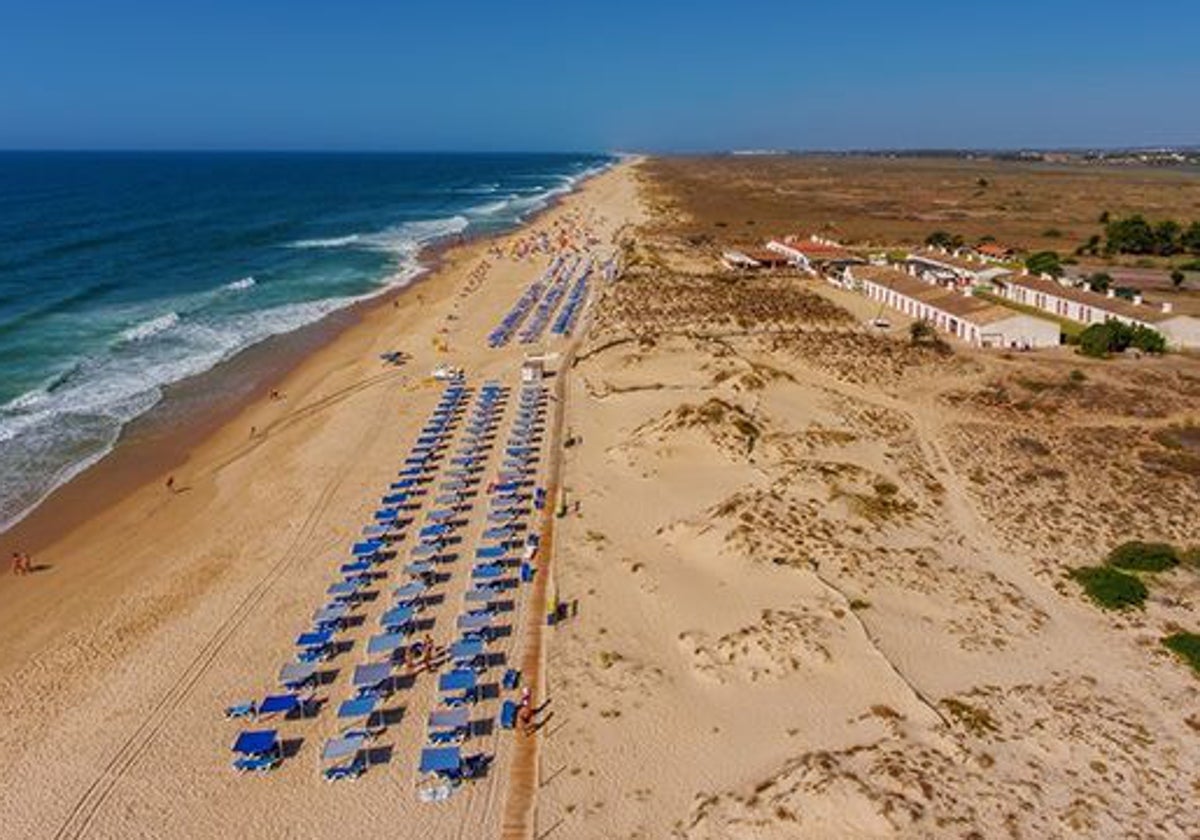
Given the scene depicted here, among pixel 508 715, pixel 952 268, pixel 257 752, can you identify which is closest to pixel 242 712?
pixel 257 752

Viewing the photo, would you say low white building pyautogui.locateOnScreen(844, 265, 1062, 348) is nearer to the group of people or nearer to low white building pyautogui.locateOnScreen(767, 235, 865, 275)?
low white building pyautogui.locateOnScreen(767, 235, 865, 275)

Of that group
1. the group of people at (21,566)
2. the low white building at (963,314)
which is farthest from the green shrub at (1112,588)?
the group of people at (21,566)

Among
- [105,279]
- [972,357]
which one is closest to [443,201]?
[105,279]

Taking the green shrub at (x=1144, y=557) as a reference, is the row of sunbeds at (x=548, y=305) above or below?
above

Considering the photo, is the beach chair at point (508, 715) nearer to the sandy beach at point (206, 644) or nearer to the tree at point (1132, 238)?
the sandy beach at point (206, 644)

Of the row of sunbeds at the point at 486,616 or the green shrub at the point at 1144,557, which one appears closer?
the row of sunbeds at the point at 486,616

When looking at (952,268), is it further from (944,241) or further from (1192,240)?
(1192,240)
